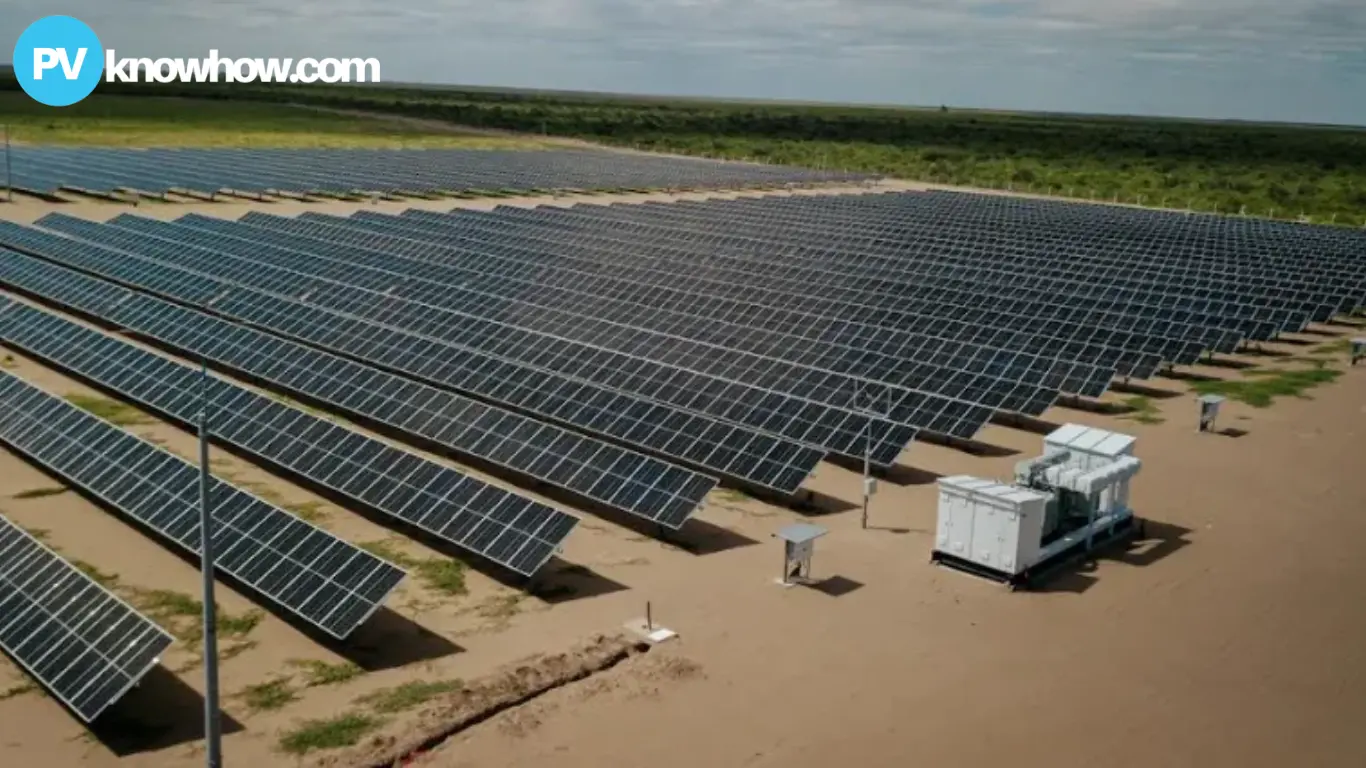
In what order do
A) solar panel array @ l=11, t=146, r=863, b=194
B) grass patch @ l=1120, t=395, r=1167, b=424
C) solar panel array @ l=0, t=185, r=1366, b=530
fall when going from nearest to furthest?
solar panel array @ l=0, t=185, r=1366, b=530 → grass patch @ l=1120, t=395, r=1167, b=424 → solar panel array @ l=11, t=146, r=863, b=194

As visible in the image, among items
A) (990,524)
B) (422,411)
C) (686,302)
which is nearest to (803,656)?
(990,524)

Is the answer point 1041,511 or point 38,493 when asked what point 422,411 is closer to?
point 38,493

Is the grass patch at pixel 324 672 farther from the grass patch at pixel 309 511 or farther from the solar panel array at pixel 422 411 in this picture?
the solar panel array at pixel 422 411

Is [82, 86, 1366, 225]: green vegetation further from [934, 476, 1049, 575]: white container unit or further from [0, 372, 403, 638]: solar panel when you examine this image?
[0, 372, 403, 638]: solar panel

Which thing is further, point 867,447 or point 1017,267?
point 1017,267

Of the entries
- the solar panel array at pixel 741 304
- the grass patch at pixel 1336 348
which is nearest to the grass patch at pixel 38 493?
the solar panel array at pixel 741 304

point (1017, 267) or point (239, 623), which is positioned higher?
point (1017, 267)

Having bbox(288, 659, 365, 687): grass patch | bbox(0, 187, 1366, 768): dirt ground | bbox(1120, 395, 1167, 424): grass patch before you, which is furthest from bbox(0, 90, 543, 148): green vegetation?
bbox(288, 659, 365, 687): grass patch
